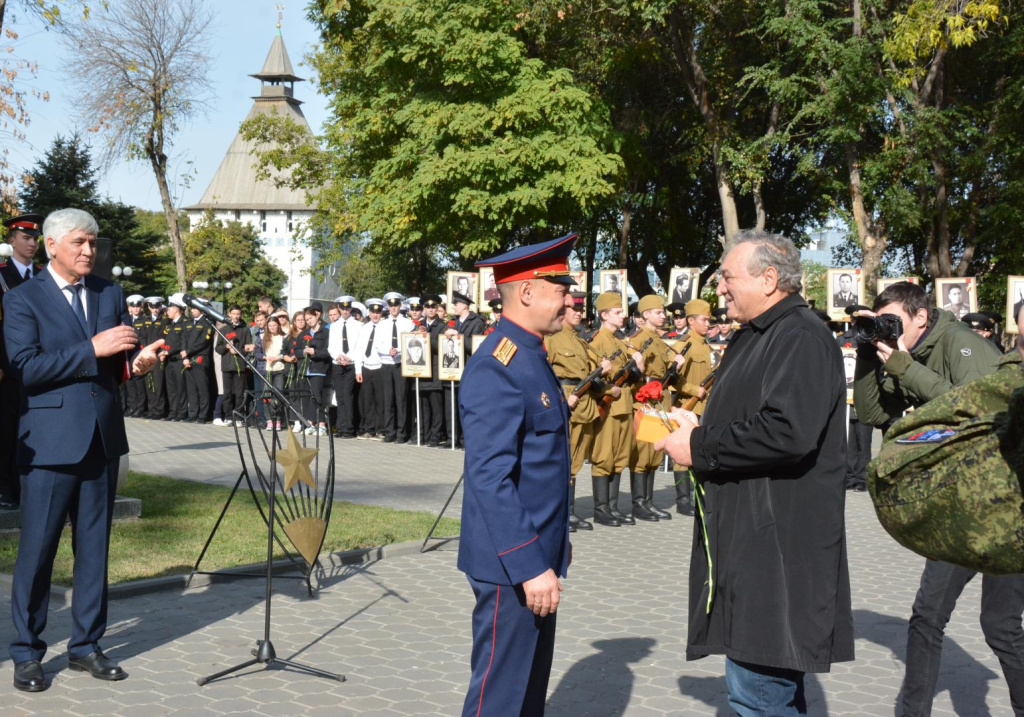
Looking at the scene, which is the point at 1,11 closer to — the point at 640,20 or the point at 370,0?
the point at 370,0

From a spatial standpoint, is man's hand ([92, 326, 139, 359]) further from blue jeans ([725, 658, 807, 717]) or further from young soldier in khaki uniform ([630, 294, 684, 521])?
young soldier in khaki uniform ([630, 294, 684, 521])

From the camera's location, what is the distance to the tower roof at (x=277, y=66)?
123 m

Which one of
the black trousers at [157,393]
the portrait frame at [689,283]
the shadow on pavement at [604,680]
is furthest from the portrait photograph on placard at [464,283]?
the shadow on pavement at [604,680]

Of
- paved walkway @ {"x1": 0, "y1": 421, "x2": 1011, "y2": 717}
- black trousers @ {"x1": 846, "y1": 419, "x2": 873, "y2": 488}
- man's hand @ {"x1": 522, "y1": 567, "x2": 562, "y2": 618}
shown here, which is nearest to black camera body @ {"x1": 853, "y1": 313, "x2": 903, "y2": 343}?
man's hand @ {"x1": 522, "y1": 567, "x2": 562, "y2": 618}

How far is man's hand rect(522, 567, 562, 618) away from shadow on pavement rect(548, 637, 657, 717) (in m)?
1.99

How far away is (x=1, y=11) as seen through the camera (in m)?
15.0

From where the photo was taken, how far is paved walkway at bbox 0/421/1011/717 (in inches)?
216

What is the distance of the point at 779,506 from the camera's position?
3.68 metres

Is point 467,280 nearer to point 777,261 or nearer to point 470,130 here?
point 470,130

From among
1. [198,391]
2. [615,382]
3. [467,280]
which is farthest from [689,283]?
[198,391]

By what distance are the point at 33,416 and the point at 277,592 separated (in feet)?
8.86

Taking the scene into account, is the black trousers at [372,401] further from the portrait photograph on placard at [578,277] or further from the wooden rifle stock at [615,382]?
the wooden rifle stock at [615,382]

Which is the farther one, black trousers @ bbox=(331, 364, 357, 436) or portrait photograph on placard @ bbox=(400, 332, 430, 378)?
black trousers @ bbox=(331, 364, 357, 436)

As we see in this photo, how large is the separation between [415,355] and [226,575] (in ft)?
36.1
